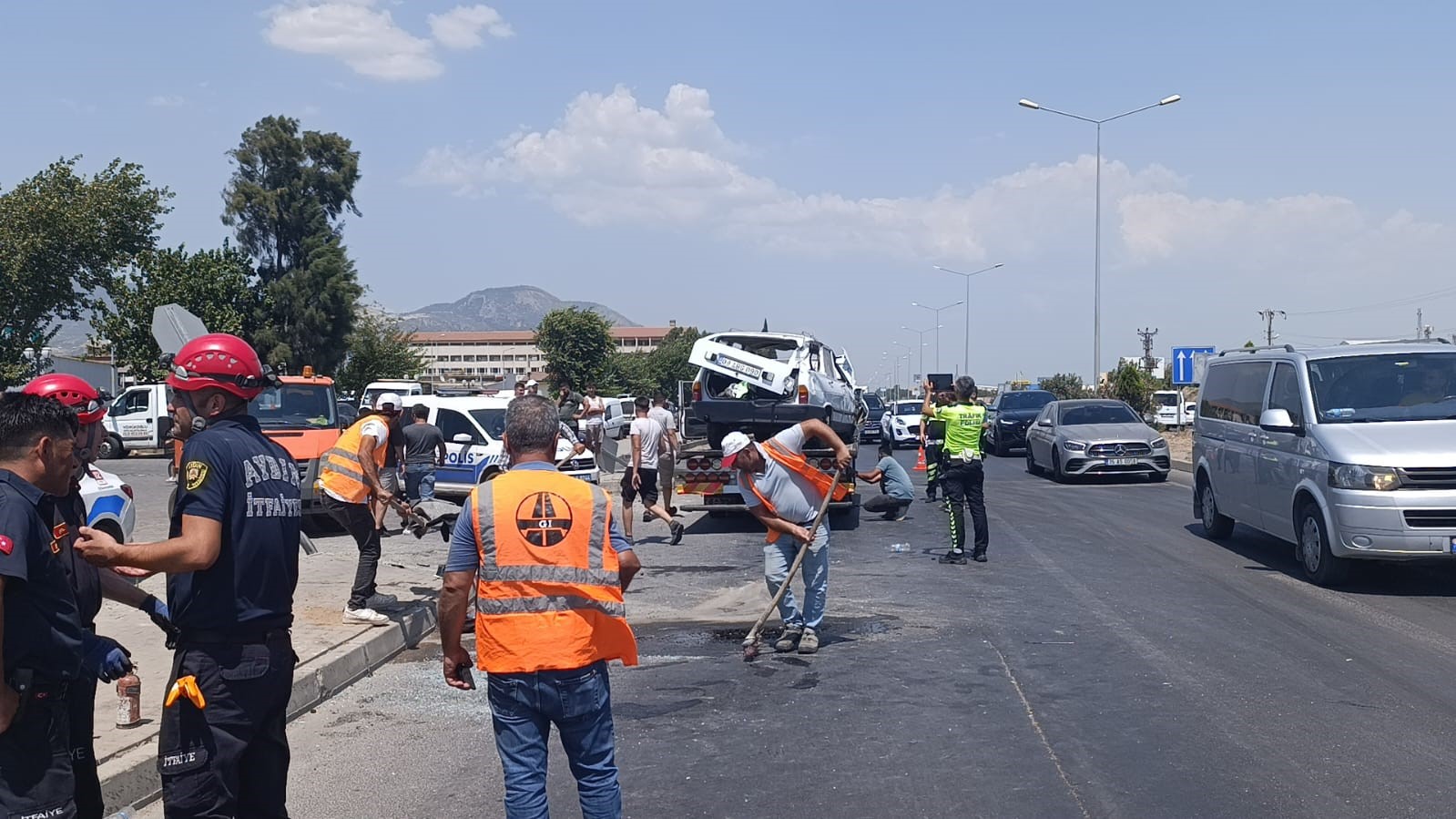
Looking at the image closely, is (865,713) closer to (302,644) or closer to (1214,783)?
(1214,783)

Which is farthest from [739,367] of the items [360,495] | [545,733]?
[545,733]

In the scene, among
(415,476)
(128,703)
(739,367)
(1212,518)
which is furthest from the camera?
(739,367)

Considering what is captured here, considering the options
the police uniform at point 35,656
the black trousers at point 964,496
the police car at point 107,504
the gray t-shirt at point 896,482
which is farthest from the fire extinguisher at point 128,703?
the black trousers at point 964,496

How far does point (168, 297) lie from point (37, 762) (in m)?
44.7

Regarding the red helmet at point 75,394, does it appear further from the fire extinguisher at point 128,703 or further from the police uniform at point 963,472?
the police uniform at point 963,472

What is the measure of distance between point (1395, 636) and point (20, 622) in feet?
26.9

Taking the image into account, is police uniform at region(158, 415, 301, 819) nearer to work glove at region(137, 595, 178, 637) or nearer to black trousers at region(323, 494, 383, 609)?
work glove at region(137, 595, 178, 637)

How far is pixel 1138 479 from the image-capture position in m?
22.0

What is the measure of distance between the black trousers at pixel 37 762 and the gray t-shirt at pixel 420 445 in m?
10.6

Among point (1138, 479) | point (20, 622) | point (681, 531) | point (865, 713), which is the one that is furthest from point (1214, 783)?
point (1138, 479)

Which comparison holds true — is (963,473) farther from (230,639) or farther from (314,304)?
(314,304)

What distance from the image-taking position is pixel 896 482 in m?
13.0

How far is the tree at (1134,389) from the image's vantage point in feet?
144

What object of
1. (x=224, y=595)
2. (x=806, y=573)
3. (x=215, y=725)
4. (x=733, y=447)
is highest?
(x=733, y=447)
